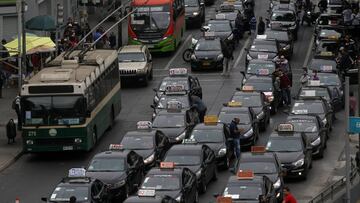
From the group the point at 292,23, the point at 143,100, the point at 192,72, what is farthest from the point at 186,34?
the point at 143,100

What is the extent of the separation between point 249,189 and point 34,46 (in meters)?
24.7

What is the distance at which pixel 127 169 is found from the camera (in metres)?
45.2

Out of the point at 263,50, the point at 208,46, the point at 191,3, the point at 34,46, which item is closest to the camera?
the point at 34,46

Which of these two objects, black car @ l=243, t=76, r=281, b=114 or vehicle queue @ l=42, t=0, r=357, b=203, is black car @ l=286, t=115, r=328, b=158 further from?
black car @ l=243, t=76, r=281, b=114

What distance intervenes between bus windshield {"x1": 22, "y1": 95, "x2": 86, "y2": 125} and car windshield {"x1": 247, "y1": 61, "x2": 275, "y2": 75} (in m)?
13.4

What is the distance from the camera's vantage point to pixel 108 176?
1763 inches

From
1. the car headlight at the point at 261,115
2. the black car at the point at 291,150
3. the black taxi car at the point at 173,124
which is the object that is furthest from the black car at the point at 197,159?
the car headlight at the point at 261,115

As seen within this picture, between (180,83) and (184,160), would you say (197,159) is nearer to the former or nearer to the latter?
(184,160)

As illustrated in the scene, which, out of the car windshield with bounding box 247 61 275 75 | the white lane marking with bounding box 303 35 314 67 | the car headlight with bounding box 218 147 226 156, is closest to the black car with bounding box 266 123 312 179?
the car headlight with bounding box 218 147 226 156

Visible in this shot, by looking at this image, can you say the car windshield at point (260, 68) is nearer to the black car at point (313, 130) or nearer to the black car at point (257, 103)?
the black car at point (257, 103)

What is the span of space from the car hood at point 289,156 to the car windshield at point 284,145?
0.89ft

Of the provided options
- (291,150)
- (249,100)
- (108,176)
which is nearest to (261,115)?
(249,100)

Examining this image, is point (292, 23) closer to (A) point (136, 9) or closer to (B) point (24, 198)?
(A) point (136, 9)

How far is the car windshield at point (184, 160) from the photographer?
4597 centimetres
